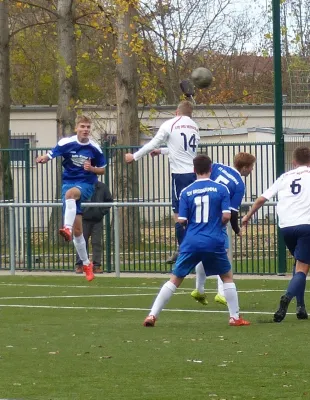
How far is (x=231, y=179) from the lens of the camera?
12781mm

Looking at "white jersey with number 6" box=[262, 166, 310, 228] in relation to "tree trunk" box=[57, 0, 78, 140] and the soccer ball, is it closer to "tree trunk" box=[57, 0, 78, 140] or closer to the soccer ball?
the soccer ball

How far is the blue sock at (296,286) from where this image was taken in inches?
460

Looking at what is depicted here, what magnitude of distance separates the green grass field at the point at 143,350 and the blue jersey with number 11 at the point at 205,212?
84 cm

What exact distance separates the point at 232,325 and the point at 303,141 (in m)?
9.46

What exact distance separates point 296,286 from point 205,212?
4.02ft

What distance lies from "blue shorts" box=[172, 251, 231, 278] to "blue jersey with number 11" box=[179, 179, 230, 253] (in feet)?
0.22

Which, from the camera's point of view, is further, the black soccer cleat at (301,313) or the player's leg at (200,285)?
the player's leg at (200,285)

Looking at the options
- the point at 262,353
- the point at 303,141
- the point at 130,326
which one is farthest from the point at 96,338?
the point at 303,141

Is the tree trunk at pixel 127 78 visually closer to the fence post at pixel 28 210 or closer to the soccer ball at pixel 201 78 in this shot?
the fence post at pixel 28 210

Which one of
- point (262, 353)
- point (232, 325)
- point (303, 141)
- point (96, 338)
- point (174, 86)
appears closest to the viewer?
point (262, 353)

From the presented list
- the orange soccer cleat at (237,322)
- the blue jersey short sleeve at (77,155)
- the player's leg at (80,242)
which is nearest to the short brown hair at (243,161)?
the orange soccer cleat at (237,322)

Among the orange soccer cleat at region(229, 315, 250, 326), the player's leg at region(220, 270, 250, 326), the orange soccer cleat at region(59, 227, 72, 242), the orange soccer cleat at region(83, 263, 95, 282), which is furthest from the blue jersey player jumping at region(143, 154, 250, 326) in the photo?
the orange soccer cleat at region(83, 263, 95, 282)

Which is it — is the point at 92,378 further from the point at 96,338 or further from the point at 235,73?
the point at 235,73

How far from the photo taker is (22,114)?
42562 mm
